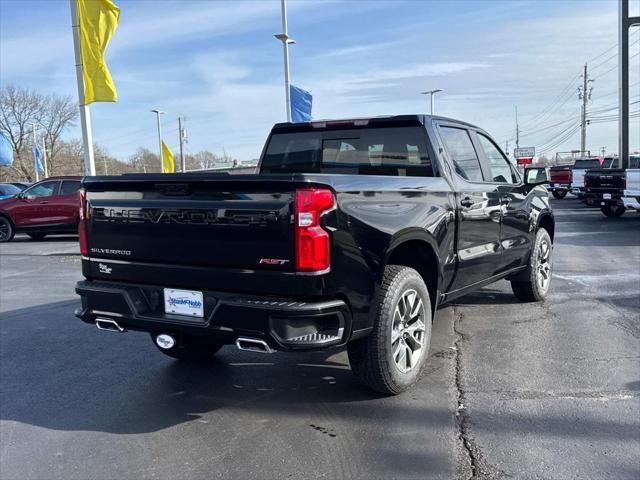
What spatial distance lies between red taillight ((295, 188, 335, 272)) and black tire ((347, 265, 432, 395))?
63 centimetres

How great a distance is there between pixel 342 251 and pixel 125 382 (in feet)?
7.40

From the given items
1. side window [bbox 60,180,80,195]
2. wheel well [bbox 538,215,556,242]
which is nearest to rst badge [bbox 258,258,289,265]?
wheel well [bbox 538,215,556,242]

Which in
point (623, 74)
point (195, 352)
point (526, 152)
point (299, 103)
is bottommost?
point (195, 352)

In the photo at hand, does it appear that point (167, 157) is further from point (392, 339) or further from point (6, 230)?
point (392, 339)

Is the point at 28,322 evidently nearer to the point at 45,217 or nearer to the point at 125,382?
the point at 125,382

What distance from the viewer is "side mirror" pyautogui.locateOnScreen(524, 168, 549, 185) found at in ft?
20.9

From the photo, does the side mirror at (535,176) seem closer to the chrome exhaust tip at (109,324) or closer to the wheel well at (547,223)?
the wheel well at (547,223)

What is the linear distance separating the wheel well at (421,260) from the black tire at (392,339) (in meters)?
0.17

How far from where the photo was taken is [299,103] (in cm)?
1903

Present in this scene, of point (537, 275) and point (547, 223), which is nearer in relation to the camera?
point (537, 275)

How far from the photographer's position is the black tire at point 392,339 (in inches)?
149

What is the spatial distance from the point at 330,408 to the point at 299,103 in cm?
1607

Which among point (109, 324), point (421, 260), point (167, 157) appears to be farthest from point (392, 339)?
point (167, 157)

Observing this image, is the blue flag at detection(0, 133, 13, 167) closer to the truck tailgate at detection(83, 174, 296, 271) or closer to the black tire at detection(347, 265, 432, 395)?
the truck tailgate at detection(83, 174, 296, 271)
